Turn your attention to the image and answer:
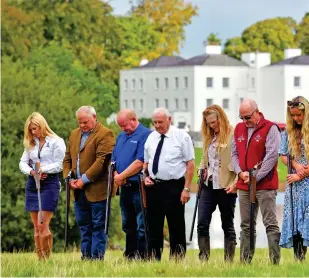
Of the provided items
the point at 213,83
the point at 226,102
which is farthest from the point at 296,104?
the point at 213,83

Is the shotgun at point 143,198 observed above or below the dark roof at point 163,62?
below

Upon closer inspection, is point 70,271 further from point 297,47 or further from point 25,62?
point 297,47

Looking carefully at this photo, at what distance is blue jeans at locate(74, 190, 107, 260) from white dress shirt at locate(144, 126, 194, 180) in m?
0.95

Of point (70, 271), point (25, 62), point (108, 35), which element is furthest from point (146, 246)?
point (108, 35)

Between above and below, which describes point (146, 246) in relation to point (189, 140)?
below

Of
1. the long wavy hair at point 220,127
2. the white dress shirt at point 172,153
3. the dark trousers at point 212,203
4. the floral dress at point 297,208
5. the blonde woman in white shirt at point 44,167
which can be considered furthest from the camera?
the blonde woman in white shirt at point 44,167

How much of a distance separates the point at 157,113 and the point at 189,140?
1.81 feet

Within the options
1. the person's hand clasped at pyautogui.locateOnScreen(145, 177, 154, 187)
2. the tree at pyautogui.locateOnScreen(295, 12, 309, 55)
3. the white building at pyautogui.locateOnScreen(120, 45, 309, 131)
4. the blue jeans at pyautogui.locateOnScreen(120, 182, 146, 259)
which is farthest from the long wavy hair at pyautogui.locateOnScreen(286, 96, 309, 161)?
the tree at pyautogui.locateOnScreen(295, 12, 309, 55)

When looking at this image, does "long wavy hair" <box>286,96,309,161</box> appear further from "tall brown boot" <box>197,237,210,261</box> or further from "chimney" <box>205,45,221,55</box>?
"chimney" <box>205,45,221,55</box>

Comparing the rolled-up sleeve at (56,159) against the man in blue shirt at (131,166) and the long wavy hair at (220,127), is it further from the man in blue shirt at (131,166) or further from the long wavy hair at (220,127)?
the long wavy hair at (220,127)

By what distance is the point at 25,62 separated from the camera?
88.4m

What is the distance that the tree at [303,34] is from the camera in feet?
525

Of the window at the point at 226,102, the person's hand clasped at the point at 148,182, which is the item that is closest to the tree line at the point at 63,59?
the window at the point at 226,102

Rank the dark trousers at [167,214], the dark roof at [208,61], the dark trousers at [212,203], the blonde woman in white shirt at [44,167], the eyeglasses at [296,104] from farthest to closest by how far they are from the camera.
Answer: the dark roof at [208,61]
the blonde woman in white shirt at [44,167]
the dark trousers at [167,214]
the dark trousers at [212,203]
the eyeglasses at [296,104]
